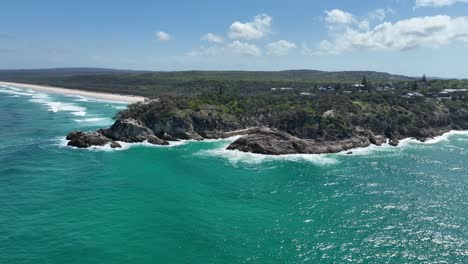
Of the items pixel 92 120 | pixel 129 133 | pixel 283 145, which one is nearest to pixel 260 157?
pixel 283 145

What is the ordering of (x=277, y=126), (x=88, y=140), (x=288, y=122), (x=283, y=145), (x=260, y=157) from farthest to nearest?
(x=277, y=126) < (x=288, y=122) < (x=88, y=140) < (x=283, y=145) < (x=260, y=157)

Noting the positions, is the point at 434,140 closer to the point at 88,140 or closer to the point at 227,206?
the point at 227,206

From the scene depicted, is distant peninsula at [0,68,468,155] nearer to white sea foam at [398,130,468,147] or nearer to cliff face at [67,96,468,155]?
cliff face at [67,96,468,155]

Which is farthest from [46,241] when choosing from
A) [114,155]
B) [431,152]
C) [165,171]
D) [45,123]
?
[45,123]

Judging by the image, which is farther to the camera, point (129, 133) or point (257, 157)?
point (129, 133)

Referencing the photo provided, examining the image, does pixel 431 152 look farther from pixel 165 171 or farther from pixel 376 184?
pixel 165 171

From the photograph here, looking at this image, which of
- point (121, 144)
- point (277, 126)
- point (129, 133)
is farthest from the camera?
point (277, 126)

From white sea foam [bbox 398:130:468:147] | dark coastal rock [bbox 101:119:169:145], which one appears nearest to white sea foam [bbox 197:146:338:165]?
dark coastal rock [bbox 101:119:169:145]
